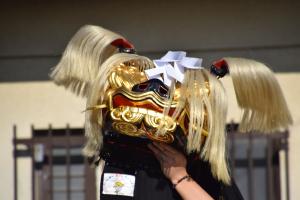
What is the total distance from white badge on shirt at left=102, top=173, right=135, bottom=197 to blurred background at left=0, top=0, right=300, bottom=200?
2.17 meters

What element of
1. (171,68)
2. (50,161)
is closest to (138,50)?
(50,161)

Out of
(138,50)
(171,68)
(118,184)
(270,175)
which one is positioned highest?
(138,50)

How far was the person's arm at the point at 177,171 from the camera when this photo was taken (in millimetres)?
2059

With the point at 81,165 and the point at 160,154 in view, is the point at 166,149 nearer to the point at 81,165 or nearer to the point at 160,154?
the point at 160,154

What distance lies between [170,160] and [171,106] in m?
0.15

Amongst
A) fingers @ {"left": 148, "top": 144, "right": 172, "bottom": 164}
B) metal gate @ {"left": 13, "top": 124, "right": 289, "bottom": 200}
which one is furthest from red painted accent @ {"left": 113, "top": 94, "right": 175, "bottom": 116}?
metal gate @ {"left": 13, "top": 124, "right": 289, "bottom": 200}

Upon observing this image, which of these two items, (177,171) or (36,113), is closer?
(177,171)

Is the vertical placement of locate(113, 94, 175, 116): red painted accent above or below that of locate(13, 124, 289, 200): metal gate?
above

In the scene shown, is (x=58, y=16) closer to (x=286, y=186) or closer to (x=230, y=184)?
(x=286, y=186)

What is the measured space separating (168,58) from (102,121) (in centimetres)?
27

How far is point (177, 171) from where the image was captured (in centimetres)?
209

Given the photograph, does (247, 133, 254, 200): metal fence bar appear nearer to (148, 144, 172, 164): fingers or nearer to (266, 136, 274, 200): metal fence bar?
(266, 136, 274, 200): metal fence bar

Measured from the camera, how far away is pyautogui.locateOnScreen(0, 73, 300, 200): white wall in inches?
170

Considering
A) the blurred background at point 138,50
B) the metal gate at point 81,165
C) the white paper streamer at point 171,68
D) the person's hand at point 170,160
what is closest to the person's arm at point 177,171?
the person's hand at point 170,160
